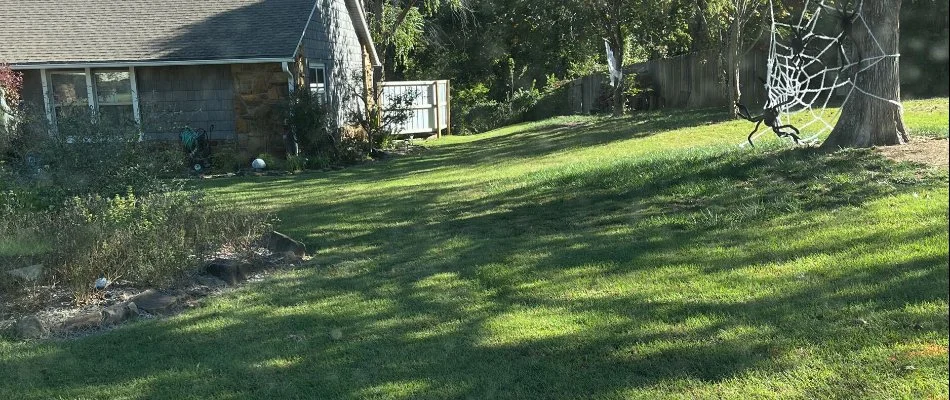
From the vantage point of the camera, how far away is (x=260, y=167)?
49.3ft

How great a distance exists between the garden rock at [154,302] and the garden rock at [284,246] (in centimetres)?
144

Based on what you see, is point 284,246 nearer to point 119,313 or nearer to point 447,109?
point 119,313

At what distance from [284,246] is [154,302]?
5.39ft

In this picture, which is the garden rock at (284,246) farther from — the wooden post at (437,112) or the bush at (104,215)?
the wooden post at (437,112)

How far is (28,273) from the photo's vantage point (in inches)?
229

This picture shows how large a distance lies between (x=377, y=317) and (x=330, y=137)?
11.5 metres

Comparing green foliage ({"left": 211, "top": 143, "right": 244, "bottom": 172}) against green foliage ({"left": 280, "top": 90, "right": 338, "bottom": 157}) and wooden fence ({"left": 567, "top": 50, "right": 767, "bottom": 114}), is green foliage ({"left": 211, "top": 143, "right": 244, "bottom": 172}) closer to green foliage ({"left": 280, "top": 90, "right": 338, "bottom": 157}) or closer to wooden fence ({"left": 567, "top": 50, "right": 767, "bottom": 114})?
green foliage ({"left": 280, "top": 90, "right": 338, "bottom": 157})

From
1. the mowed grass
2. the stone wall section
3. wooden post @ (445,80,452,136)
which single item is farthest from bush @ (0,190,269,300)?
wooden post @ (445,80,452,136)

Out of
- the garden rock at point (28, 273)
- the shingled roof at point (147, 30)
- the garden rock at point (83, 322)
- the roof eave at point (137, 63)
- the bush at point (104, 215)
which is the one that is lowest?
the garden rock at point (83, 322)

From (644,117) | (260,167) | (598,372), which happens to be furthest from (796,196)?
(644,117)

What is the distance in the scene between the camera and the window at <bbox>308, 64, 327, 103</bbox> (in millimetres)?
17269

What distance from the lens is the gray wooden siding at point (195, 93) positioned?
16250 mm

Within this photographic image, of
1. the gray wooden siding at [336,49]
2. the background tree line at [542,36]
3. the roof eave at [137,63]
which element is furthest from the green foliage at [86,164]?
the background tree line at [542,36]

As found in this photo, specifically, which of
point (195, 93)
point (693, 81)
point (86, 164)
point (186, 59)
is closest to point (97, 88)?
point (195, 93)
